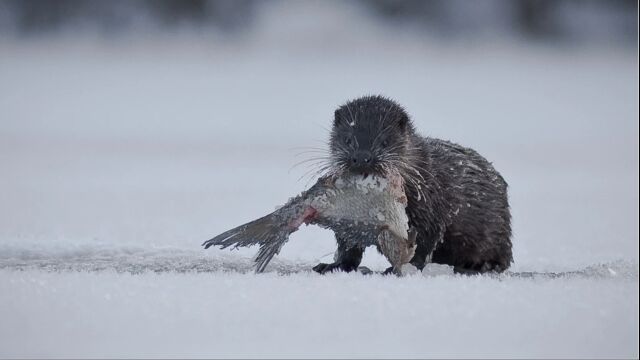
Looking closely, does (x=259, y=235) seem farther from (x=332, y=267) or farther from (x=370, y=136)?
(x=370, y=136)

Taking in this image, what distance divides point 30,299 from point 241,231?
0.83 m

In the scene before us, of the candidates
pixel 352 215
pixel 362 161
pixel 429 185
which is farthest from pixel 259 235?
pixel 429 185

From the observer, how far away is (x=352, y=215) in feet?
13.0

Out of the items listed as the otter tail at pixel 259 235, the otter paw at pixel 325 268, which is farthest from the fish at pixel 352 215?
the otter paw at pixel 325 268

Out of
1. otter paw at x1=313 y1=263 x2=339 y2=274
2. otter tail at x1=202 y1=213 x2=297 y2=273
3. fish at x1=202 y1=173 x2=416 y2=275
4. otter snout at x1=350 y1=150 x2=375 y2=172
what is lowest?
otter paw at x1=313 y1=263 x2=339 y2=274

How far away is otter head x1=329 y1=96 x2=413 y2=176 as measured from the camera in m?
4.01

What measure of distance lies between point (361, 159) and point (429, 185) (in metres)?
0.41

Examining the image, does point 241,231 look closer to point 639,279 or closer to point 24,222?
point 639,279

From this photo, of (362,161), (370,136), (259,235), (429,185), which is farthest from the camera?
(429,185)

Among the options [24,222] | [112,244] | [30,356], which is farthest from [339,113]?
[24,222]

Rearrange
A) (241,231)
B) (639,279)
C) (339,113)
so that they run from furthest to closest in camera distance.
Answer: (339,113) → (241,231) → (639,279)

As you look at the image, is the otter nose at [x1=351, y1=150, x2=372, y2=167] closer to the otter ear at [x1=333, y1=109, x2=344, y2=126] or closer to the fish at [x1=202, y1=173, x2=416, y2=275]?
the fish at [x1=202, y1=173, x2=416, y2=275]

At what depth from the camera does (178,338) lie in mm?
2846

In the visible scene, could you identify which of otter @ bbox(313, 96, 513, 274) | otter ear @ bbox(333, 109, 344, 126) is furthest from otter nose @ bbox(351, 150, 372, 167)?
otter ear @ bbox(333, 109, 344, 126)
